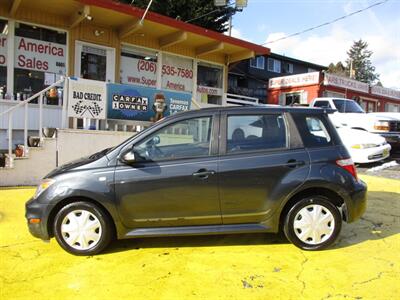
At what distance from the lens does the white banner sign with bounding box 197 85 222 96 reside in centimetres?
1355

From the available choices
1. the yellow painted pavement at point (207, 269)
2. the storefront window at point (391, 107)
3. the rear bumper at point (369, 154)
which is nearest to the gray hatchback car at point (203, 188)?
the yellow painted pavement at point (207, 269)

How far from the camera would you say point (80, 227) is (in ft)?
14.2

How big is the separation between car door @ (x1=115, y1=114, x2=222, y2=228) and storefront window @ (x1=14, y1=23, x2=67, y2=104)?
6.14 metres

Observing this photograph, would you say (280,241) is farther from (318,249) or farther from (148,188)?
(148,188)

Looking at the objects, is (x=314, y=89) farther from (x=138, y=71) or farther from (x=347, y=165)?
(x=347, y=165)

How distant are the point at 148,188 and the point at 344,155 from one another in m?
2.30

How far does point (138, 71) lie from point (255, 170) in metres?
8.40

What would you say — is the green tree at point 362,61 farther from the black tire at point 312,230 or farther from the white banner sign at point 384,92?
the black tire at point 312,230

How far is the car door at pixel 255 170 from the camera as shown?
172 inches

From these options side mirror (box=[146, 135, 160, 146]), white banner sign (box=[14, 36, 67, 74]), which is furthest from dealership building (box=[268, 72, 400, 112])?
side mirror (box=[146, 135, 160, 146])

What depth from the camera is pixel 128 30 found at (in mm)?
10883

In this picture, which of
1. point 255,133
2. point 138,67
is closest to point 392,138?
point 138,67

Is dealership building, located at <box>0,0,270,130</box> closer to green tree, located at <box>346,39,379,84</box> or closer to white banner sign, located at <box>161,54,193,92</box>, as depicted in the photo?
white banner sign, located at <box>161,54,193,92</box>

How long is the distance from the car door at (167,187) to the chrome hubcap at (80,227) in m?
0.34
